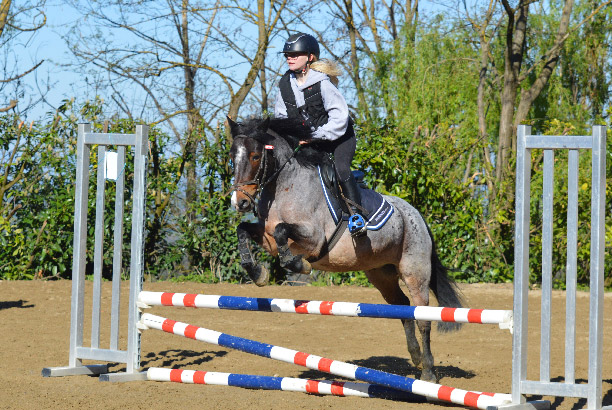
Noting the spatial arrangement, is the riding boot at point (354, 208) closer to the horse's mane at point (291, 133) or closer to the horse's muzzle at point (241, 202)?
the horse's mane at point (291, 133)

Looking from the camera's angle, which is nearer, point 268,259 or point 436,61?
point 268,259

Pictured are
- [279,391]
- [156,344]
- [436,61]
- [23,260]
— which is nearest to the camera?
[279,391]

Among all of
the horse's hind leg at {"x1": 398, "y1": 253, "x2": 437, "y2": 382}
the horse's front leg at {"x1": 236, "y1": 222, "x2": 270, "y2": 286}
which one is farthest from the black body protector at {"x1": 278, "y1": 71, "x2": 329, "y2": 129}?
the horse's hind leg at {"x1": 398, "y1": 253, "x2": 437, "y2": 382}

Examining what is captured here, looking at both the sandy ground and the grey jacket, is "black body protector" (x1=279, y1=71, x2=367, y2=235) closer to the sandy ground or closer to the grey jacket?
the grey jacket

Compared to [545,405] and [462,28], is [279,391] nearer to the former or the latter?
[545,405]

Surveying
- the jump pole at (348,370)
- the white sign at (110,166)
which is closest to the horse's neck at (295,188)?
the jump pole at (348,370)

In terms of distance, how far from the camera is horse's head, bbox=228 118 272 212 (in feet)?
15.4

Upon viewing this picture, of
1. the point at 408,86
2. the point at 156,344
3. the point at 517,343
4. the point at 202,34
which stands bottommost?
the point at 156,344

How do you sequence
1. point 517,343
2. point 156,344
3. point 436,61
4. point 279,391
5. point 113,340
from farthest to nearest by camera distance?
point 436,61 < point 156,344 < point 113,340 < point 279,391 < point 517,343

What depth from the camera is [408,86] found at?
16141 millimetres

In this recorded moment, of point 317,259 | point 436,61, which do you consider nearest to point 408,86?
point 436,61

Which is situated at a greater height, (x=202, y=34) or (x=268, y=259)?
(x=202, y=34)

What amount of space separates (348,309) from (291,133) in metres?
1.26

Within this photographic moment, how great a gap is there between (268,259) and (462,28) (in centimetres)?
818
